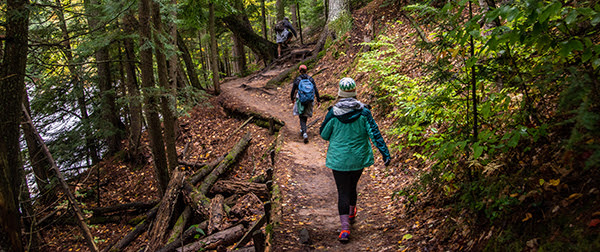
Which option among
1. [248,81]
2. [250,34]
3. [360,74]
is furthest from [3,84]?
[250,34]

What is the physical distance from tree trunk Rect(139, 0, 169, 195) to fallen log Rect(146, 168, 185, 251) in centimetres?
61

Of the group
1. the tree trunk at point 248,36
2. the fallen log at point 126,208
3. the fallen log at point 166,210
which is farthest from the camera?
the tree trunk at point 248,36

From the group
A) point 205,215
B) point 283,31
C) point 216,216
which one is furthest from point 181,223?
point 283,31

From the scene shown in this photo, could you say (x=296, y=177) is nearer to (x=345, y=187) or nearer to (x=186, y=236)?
(x=186, y=236)

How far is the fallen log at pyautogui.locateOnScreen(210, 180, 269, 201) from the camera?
8.50 meters

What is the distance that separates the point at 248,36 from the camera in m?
21.1

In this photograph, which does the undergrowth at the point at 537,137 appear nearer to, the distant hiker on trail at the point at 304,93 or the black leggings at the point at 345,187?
the black leggings at the point at 345,187

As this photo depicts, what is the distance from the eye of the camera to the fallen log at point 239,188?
850 centimetres

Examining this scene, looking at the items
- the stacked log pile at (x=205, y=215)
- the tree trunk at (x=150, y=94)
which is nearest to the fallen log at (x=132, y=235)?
the stacked log pile at (x=205, y=215)

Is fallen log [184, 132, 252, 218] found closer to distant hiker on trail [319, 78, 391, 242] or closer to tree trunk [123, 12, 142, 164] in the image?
tree trunk [123, 12, 142, 164]

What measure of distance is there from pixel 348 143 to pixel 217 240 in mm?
3924

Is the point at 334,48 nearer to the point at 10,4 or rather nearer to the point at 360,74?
the point at 360,74

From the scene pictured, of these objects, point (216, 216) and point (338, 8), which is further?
point (338, 8)

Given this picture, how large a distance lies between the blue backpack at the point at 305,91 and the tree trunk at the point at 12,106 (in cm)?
608
